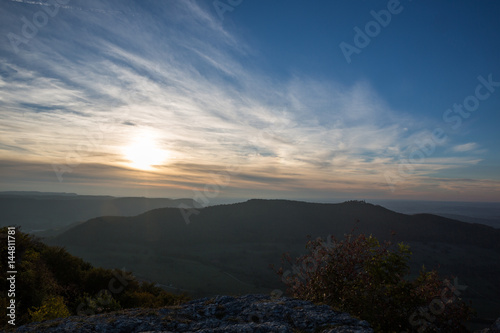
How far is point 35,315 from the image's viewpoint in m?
9.46

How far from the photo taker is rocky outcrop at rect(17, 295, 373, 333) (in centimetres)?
636

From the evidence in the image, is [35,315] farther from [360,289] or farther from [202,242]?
[202,242]

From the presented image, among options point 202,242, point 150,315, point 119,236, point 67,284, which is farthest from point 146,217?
point 150,315

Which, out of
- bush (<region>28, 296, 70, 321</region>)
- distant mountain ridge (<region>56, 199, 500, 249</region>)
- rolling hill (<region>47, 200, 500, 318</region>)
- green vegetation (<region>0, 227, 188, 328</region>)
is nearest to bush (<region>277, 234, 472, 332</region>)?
green vegetation (<region>0, 227, 188, 328</region>)

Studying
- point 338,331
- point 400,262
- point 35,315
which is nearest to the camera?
point 338,331

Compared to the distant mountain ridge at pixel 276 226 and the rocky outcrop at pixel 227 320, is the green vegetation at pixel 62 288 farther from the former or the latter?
the distant mountain ridge at pixel 276 226

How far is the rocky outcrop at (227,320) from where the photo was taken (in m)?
6.36

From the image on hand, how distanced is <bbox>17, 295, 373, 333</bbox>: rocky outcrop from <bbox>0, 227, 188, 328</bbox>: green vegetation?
376cm

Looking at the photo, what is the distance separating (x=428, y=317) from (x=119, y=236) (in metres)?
146

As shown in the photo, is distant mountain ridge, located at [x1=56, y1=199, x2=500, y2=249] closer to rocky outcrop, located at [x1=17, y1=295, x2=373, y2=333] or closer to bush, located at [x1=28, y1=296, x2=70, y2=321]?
bush, located at [x1=28, y1=296, x2=70, y2=321]

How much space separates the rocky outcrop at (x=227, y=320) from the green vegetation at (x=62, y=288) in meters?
3.76

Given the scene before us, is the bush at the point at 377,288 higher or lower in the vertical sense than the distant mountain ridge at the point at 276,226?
higher

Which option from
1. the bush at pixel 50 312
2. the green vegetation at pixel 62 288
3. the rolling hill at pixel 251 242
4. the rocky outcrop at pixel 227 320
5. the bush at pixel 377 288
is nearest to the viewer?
the rocky outcrop at pixel 227 320

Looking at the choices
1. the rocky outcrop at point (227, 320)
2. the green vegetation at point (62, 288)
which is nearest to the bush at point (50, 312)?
the green vegetation at point (62, 288)
